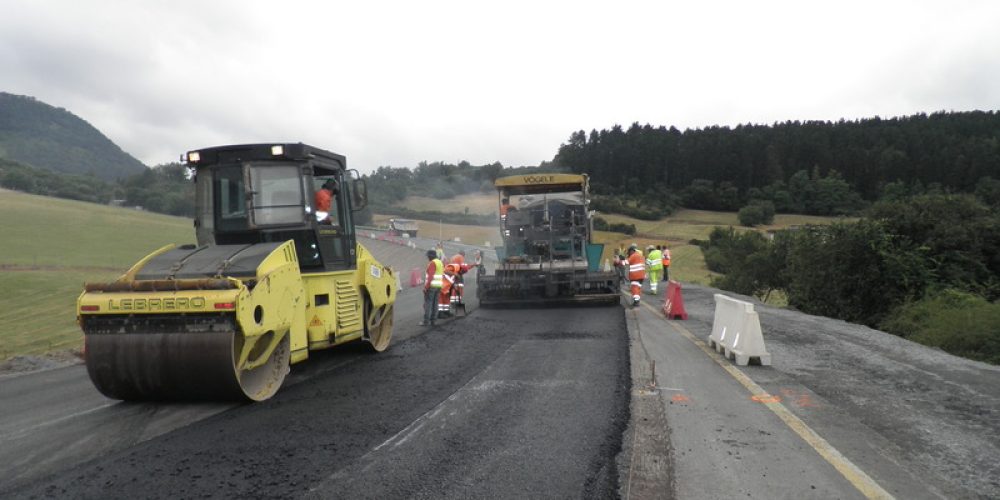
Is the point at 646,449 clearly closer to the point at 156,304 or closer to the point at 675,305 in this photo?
the point at 156,304

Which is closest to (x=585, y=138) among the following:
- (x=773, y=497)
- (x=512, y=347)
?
(x=512, y=347)

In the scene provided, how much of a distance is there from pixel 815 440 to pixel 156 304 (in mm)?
5386

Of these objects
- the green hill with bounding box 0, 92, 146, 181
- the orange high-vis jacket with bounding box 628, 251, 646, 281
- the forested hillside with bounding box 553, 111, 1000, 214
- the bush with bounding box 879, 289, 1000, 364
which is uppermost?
the green hill with bounding box 0, 92, 146, 181

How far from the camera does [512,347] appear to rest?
9812mm

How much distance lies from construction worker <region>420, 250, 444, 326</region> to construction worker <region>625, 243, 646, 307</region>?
498 cm

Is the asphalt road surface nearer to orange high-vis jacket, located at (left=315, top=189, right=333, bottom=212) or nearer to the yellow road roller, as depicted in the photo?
the yellow road roller

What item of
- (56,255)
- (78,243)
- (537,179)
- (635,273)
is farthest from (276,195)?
(78,243)

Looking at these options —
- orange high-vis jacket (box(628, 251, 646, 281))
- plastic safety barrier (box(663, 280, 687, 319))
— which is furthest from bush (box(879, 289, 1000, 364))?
orange high-vis jacket (box(628, 251, 646, 281))

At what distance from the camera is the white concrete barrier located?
8117 mm

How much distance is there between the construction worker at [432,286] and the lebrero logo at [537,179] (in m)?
4.95

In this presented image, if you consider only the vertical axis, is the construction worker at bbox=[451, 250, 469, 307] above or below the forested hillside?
below

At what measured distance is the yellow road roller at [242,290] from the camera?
586cm

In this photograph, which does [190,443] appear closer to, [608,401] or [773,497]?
[608,401]

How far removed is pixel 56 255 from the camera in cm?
3997
